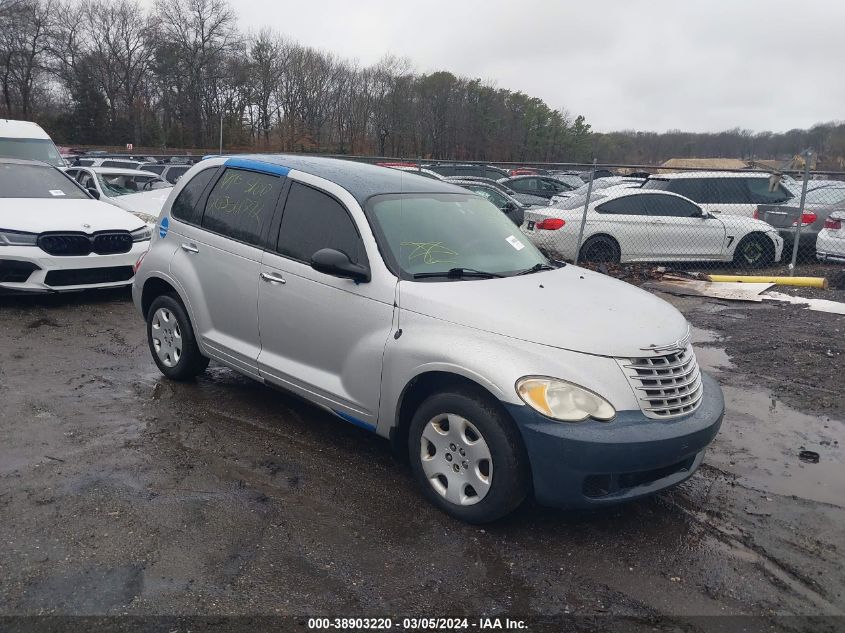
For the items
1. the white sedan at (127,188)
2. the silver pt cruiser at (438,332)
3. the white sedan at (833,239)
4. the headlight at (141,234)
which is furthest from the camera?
the white sedan at (127,188)

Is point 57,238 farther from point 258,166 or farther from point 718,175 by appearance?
point 718,175

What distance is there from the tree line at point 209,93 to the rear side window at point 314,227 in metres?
39.6

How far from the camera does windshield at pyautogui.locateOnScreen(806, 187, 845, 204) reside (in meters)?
13.1

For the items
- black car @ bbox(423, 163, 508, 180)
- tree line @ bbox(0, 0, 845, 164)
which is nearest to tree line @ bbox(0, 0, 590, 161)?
tree line @ bbox(0, 0, 845, 164)

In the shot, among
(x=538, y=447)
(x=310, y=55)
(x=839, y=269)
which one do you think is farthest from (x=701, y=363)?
(x=310, y=55)

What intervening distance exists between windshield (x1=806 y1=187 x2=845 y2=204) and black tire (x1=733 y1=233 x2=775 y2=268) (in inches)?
91.8

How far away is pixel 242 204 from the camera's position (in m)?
4.89

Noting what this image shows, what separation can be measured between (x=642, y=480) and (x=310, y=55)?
205 ft

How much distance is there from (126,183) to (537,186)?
15.5 meters

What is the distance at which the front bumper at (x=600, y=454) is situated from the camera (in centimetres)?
316

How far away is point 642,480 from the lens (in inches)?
135

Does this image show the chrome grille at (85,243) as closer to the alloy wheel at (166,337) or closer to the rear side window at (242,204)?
the alloy wheel at (166,337)

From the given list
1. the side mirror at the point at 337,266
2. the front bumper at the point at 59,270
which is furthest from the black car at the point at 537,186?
the side mirror at the point at 337,266

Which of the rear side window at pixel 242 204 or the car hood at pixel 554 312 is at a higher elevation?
the rear side window at pixel 242 204
